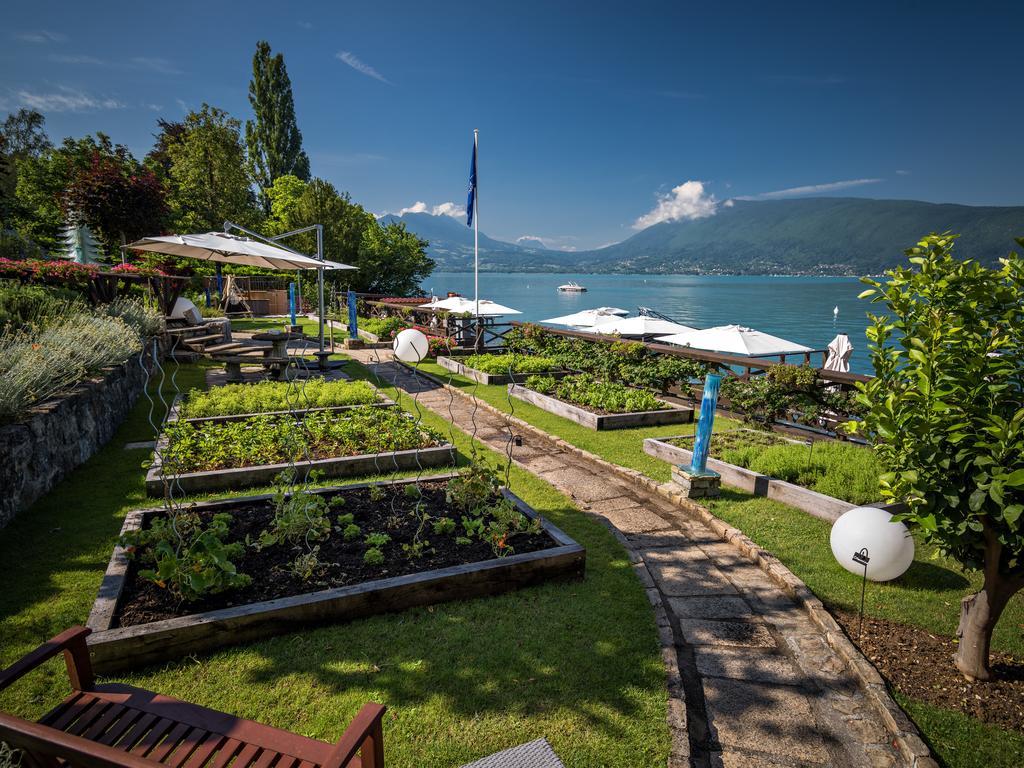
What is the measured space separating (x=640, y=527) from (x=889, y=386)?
271 cm

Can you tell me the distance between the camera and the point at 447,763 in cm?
250

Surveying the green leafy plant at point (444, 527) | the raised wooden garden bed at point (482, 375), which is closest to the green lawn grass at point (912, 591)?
the green leafy plant at point (444, 527)

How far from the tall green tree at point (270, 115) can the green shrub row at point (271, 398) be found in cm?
4394

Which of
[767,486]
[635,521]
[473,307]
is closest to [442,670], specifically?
[635,521]

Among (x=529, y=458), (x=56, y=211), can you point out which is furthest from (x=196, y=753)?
(x=56, y=211)

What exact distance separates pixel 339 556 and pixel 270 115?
5267 cm

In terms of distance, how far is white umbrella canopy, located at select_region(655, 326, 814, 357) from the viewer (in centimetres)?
1045

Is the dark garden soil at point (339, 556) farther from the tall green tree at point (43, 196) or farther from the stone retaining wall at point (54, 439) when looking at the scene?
the tall green tree at point (43, 196)

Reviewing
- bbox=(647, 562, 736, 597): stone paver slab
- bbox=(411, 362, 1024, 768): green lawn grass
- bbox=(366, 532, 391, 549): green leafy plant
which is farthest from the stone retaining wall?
bbox=(647, 562, 736, 597): stone paver slab

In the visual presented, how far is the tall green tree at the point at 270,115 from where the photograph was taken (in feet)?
149

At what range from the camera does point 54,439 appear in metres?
5.48

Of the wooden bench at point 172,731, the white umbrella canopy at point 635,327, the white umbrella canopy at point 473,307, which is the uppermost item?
the white umbrella canopy at point 473,307

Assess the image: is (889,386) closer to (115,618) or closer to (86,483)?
(115,618)

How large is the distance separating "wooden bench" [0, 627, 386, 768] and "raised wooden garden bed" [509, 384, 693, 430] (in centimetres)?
680
